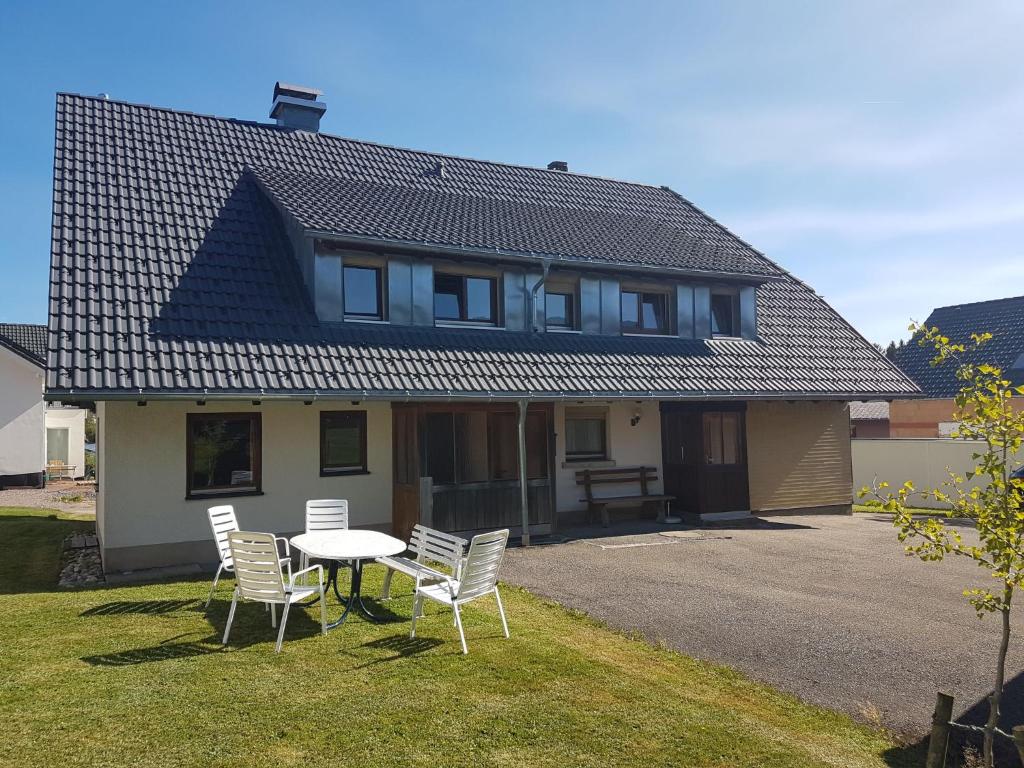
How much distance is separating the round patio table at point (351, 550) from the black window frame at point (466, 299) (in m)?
6.16

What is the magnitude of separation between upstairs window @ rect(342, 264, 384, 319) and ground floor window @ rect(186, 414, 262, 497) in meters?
2.71

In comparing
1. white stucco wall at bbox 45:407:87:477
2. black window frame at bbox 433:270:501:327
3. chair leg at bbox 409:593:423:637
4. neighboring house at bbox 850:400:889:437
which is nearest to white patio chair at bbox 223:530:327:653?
chair leg at bbox 409:593:423:637

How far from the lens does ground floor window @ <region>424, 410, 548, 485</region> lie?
13.1 m

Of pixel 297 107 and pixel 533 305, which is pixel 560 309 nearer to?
pixel 533 305

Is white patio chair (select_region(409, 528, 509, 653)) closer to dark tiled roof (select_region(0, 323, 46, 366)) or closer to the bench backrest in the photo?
the bench backrest

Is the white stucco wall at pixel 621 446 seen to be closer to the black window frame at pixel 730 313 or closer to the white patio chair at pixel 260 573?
the black window frame at pixel 730 313

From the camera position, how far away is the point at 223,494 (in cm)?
1164

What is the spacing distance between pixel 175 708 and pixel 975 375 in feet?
18.9

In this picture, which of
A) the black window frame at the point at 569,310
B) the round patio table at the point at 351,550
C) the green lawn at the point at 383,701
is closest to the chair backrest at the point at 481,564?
the green lawn at the point at 383,701

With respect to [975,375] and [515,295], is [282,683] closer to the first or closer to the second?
[975,375]

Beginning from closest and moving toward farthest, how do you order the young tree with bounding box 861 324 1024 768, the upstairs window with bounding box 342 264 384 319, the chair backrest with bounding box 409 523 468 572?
the young tree with bounding box 861 324 1024 768 → the chair backrest with bounding box 409 523 468 572 → the upstairs window with bounding box 342 264 384 319

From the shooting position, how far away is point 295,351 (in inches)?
473

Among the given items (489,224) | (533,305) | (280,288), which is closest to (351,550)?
(280,288)

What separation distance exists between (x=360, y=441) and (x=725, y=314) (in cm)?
913
